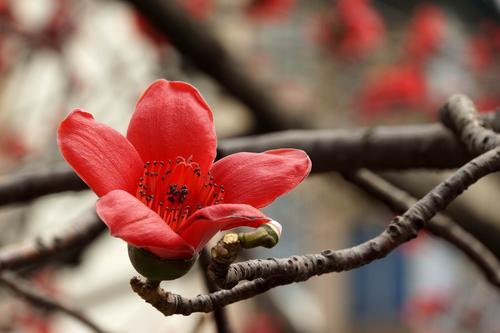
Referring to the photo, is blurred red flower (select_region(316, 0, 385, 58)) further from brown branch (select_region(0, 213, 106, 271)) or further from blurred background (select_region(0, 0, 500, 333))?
brown branch (select_region(0, 213, 106, 271))

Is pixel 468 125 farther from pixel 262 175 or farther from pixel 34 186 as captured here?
pixel 34 186

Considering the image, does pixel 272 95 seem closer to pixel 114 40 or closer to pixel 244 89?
pixel 244 89

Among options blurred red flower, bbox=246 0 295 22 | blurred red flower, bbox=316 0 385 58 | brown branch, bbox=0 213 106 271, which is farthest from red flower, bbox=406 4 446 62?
brown branch, bbox=0 213 106 271

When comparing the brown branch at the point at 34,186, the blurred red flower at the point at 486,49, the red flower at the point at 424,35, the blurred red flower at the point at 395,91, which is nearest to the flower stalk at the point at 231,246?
the brown branch at the point at 34,186

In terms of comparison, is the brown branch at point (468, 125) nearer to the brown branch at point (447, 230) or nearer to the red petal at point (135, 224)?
the brown branch at point (447, 230)

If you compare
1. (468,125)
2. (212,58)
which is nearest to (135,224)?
(468,125)

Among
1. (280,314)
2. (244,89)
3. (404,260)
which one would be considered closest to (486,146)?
(244,89)
